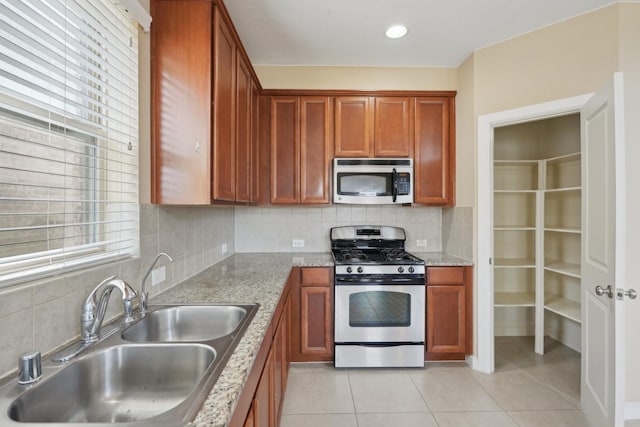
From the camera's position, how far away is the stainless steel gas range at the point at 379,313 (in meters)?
2.60

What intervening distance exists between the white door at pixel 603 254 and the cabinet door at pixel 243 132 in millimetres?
2130

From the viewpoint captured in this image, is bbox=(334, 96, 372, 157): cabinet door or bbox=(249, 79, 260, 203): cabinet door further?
bbox=(334, 96, 372, 157): cabinet door

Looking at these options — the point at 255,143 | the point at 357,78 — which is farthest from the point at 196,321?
the point at 357,78

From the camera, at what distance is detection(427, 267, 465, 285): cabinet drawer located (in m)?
2.66

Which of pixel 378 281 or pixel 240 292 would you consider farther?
pixel 378 281

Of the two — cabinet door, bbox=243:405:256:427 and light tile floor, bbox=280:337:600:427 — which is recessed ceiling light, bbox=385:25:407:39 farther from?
Answer: light tile floor, bbox=280:337:600:427

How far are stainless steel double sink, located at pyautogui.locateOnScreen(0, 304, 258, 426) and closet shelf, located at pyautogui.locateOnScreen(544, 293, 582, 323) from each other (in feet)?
9.55

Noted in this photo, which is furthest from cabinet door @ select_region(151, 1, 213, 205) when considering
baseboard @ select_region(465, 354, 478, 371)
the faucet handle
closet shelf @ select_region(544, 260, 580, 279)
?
closet shelf @ select_region(544, 260, 580, 279)

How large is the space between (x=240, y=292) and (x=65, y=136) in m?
1.04

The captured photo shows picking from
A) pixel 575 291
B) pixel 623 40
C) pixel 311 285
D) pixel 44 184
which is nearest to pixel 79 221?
pixel 44 184

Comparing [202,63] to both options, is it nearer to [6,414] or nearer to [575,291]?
[6,414]

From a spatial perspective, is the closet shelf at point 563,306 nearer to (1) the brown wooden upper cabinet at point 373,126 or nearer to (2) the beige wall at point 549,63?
(2) the beige wall at point 549,63

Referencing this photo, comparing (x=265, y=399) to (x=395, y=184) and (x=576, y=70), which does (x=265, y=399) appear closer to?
(x=395, y=184)

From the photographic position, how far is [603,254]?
5.75 ft
